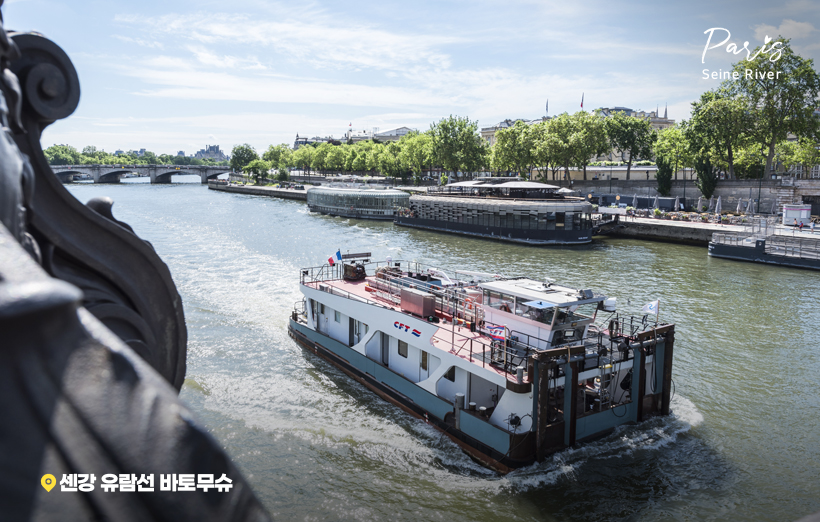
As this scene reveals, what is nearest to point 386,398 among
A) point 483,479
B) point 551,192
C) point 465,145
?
point 483,479

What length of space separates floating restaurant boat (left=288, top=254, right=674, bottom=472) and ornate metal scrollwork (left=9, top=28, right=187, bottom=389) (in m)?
11.5

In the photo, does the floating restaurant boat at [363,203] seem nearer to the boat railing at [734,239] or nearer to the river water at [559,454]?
the boat railing at [734,239]

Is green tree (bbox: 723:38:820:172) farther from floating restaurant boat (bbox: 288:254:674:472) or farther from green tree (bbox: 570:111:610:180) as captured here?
floating restaurant boat (bbox: 288:254:674:472)

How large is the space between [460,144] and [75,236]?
94.3 m

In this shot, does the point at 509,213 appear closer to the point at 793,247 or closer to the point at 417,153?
the point at 793,247

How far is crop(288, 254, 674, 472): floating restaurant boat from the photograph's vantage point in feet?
48.4

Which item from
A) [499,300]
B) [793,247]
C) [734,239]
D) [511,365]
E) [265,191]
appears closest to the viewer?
[511,365]

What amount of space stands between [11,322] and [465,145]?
96.4 metres

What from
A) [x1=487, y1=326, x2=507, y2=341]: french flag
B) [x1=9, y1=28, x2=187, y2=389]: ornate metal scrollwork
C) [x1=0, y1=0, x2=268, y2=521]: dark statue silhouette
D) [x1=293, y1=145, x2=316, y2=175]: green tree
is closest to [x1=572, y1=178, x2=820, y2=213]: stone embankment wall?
[x1=487, y1=326, x2=507, y2=341]: french flag

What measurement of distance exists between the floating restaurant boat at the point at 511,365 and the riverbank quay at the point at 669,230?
38.7 meters

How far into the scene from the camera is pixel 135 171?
485 feet

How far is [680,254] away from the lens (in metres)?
46.8

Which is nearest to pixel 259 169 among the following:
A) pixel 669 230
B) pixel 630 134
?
pixel 630 134

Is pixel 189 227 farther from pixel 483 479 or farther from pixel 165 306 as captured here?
pixel 165 306
